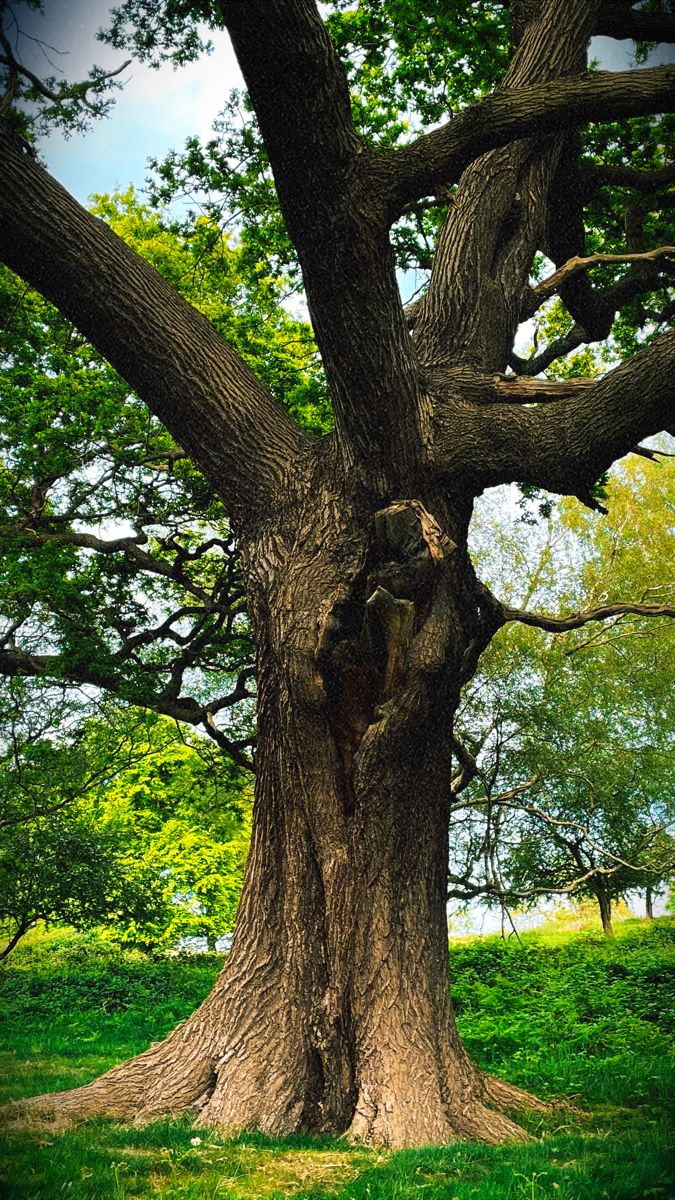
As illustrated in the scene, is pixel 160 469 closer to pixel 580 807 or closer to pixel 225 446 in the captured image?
pixel 225 446

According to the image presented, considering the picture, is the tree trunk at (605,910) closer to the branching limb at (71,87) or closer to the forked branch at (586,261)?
the forked branch at (586,261)

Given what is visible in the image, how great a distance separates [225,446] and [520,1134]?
16.2 ft

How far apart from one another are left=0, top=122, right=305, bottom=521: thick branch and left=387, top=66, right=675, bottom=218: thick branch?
189cm

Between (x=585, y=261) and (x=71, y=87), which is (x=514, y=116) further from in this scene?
(x=71, y=87)

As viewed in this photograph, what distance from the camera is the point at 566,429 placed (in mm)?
5484

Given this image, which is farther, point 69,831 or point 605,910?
point 605,910

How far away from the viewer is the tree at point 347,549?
465 centimetres

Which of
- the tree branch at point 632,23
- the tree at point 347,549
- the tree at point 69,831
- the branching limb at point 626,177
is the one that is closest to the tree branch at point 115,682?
the tree at point 69,831

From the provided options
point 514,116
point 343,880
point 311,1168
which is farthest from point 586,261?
point 311,1168

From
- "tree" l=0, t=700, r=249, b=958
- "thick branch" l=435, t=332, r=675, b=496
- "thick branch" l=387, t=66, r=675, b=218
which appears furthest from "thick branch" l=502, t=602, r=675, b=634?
"tree" l=0, t=700, r=249, b=958

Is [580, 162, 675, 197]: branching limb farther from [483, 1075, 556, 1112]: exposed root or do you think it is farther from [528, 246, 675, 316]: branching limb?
[483, 1075, 556, 1112]: exposed root

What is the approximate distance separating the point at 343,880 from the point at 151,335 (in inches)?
155

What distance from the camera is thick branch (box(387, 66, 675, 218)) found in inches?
179

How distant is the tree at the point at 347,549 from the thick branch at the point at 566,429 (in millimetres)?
17
